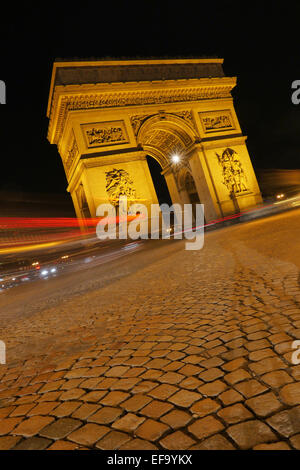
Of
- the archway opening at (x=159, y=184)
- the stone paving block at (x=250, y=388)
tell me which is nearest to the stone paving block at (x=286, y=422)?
the stone paving block at (x=250, y=388)

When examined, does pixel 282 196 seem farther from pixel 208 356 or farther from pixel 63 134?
pixel 208 356

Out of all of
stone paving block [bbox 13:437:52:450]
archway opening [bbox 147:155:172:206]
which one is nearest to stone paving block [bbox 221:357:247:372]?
stone paving block [bbox 13:437:52:450]

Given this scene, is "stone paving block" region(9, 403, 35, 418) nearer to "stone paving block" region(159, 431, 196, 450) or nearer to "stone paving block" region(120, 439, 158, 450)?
"stone paving block" region(120, 439, 158, 450)

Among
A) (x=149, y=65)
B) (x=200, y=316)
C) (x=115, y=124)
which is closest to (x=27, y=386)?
(x=200, y=316)

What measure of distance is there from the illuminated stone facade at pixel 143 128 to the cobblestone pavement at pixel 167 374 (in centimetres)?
1396

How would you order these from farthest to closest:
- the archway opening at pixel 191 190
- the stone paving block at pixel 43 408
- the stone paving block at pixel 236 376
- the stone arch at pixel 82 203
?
the archway opening at pixel 191 190, the stone arch at pixel 82 203, the stone paving block at pixel 43 408, the stone paving block at pixel 236 376

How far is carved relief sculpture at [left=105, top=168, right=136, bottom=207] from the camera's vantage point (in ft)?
55.3

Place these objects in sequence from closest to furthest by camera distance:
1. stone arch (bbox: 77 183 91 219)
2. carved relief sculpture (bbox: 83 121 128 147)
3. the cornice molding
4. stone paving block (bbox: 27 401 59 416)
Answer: stone paving block (bbox: 27 401 59 416), the cornice molding, carved relief sculpture (bbox: 83 121 128 147), stone arch (bbox: 77 183 91 219)

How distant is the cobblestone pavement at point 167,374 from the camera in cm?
132

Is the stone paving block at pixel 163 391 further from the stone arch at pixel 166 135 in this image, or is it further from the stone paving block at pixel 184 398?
the stone arch at pixel 166 135

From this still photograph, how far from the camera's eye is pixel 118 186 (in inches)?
671

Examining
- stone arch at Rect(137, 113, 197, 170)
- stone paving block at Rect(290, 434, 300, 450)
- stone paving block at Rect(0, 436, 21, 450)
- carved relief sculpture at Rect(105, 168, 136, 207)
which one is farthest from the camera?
stone arch at Rect(137, 113, 197, 170)

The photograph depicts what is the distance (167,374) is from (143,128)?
18802mm

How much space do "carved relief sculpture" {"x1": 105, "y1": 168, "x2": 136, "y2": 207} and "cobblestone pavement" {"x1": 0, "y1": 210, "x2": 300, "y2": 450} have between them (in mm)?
13504
